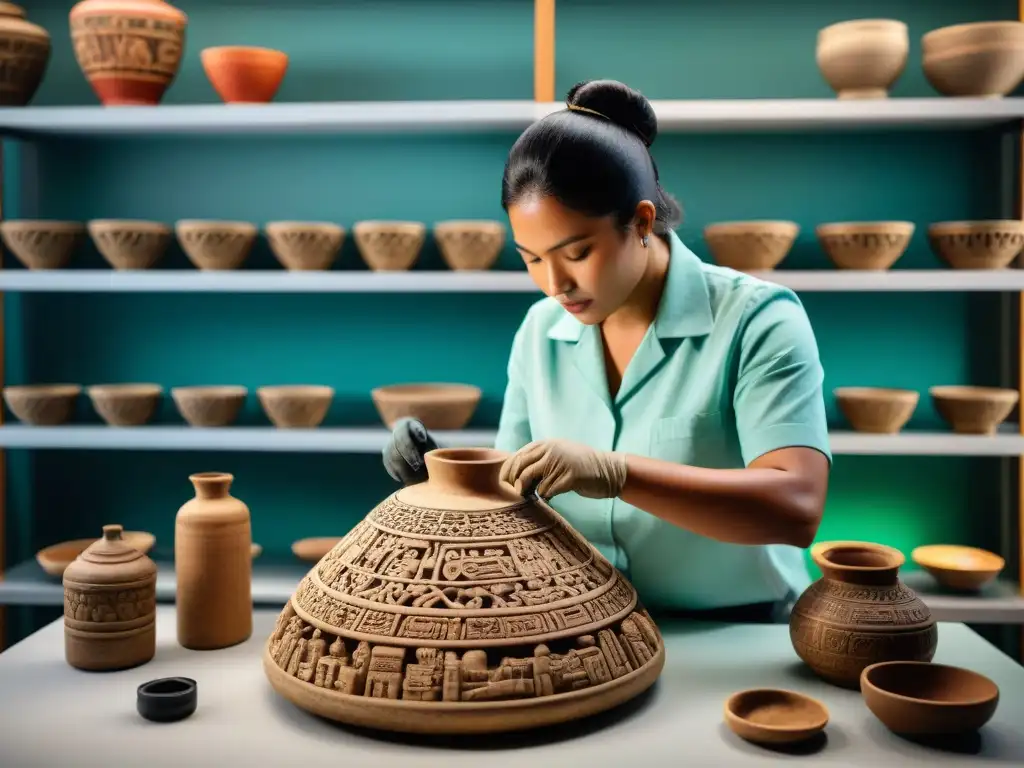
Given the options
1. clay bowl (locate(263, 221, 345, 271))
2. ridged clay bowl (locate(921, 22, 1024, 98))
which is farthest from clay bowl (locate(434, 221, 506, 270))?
ridged clay bowl (locate(921, 22, 1024, 98))

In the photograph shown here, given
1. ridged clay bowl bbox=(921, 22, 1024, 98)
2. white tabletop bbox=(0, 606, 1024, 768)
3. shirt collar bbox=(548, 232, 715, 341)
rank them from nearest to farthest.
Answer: white tabletop bbox=(0, 606, 1024, 768), shirt collar bbox=(548, 232, 715, 341), ridged clay bowl bbox=(921, 22, 1024, 98)

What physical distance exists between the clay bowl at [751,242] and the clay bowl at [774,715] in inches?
70.6

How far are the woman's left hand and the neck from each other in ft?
1.50

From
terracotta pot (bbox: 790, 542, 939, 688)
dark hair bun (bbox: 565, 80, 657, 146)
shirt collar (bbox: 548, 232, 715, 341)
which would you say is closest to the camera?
terracotta pot (bbox: 790, 542, 939, 688)

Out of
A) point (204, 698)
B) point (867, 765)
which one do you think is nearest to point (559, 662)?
point (867, 765)

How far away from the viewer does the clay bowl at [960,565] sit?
2.88 metres

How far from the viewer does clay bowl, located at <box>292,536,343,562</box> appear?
3.12 m

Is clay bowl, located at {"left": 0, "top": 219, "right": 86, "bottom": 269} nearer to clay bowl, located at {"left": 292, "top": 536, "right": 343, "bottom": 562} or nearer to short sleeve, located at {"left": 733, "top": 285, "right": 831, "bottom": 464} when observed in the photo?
clay bowl, located at {"left": 292, "top": 536, "right": 343, "bottom": 562}

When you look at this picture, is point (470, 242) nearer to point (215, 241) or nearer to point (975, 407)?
point (215, 241)

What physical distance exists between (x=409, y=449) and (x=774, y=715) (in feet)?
2.11

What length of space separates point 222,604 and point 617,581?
605mm

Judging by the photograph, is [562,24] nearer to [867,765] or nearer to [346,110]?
[346,110]

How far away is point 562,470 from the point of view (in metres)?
1.35

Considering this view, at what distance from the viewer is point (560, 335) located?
1.88 metres
